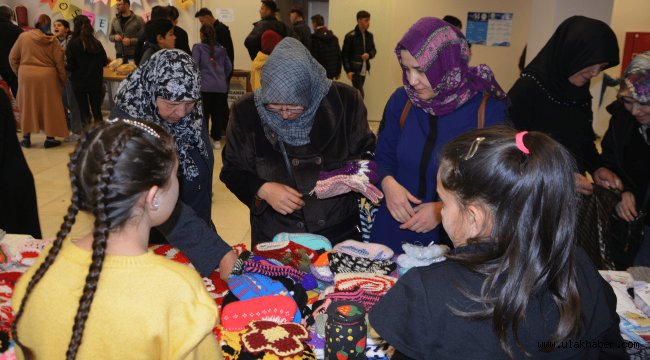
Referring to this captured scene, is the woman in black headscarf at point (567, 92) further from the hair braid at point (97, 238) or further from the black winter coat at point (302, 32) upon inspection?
the black winter coat at point (302, 32)

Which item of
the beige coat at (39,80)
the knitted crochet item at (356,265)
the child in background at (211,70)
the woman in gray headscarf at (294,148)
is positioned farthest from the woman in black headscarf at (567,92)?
the beige coat at (39,80)

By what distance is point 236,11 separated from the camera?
28.4 feet

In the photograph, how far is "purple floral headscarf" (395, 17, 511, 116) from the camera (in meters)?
1.86

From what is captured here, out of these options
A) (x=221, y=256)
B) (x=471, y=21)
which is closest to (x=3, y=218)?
(x=221, y=256)

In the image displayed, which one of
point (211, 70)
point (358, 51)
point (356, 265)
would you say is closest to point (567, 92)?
point (356, 265)

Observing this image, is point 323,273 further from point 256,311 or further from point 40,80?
point 40,80

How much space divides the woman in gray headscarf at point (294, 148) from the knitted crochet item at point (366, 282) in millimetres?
506

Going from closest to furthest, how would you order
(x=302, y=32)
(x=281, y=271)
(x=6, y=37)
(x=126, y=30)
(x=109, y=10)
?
(x=281, y=271)
(x=6, y=37)
(x=302, y=32)
(x=126, y=30)
(x=109, y=10)

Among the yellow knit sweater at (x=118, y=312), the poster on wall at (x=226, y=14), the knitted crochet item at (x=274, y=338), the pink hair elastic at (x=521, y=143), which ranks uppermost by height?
the poster on wall at (x=226, y=14)

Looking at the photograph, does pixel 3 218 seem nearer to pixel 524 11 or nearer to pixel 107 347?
pixel 107 347

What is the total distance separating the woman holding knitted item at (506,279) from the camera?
99 centimetres

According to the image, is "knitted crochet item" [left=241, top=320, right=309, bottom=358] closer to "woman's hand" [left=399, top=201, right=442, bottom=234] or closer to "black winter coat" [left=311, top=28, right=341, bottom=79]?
"woman's hand" [left=399, top=201, right=442, bottom=234]

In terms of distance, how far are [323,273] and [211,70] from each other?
16.8 ft

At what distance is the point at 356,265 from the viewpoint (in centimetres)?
171
